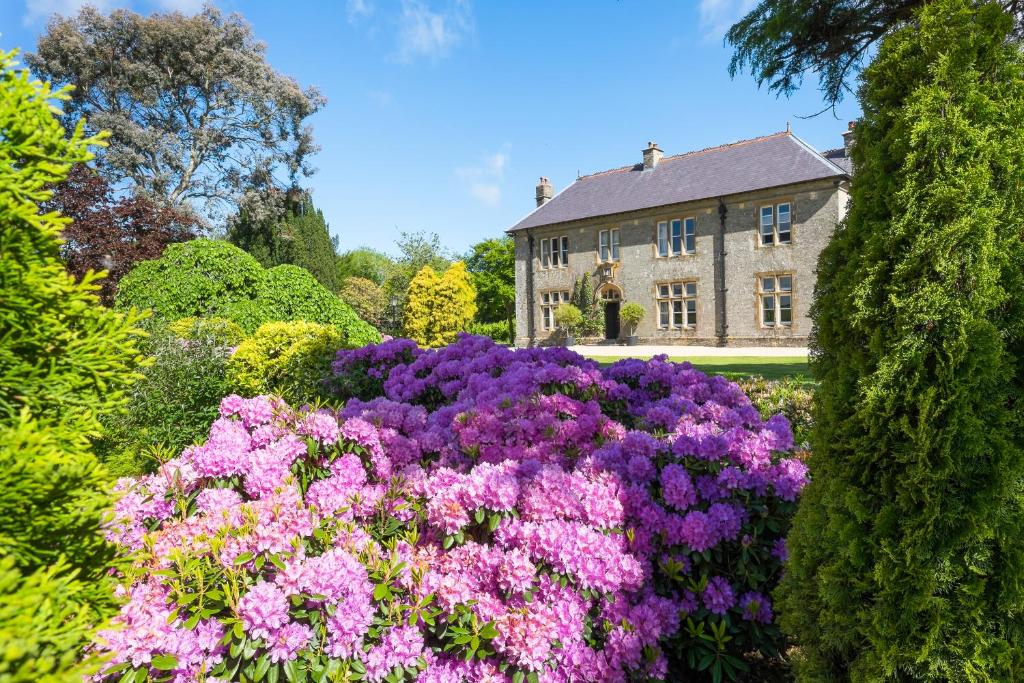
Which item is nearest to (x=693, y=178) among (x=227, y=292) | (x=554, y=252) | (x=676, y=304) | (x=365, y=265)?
(x=676, y=304)

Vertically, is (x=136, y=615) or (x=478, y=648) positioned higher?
(x=136, y=615)

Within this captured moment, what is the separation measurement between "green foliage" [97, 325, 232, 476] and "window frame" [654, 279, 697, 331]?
24.6 meters

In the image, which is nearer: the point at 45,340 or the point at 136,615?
the point at 45,340

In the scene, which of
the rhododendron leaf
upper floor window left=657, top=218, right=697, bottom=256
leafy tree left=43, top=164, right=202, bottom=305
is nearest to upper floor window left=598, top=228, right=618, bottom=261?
upper floor window left=657, top=218, right=697, bottom=256

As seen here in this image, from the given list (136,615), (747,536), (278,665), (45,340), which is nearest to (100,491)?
(45,340)

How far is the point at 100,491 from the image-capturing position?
4.48ft

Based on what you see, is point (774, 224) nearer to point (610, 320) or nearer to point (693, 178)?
point (693, 178)

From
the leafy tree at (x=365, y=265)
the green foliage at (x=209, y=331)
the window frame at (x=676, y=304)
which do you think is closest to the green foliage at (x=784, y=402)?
the green foliage at (x=209, y=331)

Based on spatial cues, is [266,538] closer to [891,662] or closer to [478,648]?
[478,648]

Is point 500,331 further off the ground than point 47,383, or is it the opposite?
point 500,331

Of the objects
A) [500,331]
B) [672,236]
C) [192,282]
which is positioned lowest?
[500,331]

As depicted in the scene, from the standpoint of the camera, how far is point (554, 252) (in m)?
33.4

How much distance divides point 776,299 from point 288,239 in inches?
1193

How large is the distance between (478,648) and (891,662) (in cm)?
158
